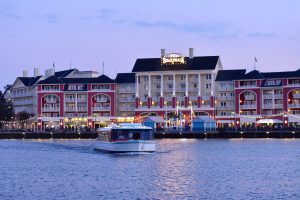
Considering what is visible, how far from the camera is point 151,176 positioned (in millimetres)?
61375

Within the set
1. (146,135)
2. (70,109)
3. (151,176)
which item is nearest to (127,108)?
(70,109)

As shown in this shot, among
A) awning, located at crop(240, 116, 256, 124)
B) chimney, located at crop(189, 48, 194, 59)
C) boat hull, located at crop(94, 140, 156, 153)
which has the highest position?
chimney, located at crop(189, 48, 194, 59)

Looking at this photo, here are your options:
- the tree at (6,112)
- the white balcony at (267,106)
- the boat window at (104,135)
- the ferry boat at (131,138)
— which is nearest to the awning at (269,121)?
the white balcony at (267,106)

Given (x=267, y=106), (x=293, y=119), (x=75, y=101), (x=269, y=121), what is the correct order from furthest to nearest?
(x=75, y=101)
(x=267, y=106)
(x=293, y=119)
(x=269, y=121)

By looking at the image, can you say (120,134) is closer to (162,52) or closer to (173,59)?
(173,59)

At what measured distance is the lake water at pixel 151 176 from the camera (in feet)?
166

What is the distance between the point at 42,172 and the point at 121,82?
111m

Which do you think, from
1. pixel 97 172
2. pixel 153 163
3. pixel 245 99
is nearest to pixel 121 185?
pixel 97 172

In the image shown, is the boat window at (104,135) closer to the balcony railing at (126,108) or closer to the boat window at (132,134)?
the boat window at (132,134)

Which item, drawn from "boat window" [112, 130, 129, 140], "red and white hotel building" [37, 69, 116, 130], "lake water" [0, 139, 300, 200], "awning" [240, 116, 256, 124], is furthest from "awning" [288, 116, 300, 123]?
"boat window" [112, 130, 129, 140]

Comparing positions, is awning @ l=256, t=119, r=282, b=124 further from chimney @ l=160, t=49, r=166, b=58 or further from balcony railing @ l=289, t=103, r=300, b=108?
chimney @ l=160, t=49, r=166, b=58

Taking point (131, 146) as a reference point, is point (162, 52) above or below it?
above

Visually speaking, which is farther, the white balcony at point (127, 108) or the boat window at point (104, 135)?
the white balcony at point (127, 108)

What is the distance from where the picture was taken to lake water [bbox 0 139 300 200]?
50.5m
